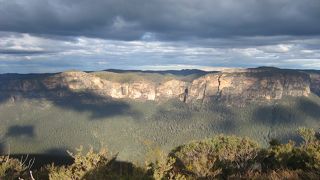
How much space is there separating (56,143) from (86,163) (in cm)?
16105

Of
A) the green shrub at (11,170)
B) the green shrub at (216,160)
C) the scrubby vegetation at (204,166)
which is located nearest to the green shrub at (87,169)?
the scrubby vegetation at (204,166)

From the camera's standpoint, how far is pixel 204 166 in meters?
42.5

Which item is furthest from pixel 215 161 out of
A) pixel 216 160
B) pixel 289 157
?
pixel 289 157

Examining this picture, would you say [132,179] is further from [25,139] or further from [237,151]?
[25,139]

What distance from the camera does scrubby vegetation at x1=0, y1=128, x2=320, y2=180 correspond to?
83.8 ft

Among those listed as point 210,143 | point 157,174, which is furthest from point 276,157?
point 157,174

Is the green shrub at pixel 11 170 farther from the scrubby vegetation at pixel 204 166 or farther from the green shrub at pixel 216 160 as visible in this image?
the green shrub at pixel 216 160

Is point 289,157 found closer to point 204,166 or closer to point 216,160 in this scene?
point 216,160

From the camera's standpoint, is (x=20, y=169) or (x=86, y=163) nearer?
(x=86, y=163)

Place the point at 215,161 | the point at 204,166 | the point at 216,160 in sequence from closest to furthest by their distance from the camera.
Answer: the point at 204,166 < the point at 215,161 < the point at 216,160

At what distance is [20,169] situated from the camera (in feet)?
149

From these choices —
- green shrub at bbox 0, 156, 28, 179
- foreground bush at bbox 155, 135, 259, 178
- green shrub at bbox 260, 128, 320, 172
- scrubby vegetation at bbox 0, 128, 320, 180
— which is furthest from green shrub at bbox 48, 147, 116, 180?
green shrub at bbox 260, 128, 320, 172

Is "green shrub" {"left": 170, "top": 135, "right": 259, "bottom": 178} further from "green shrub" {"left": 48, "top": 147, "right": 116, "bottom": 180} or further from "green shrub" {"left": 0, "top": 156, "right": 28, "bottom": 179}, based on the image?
"green shrub" {"left": 0, "top": 156, "right": 28, "bottom": 179}

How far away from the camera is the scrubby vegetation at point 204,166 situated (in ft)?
83.8
